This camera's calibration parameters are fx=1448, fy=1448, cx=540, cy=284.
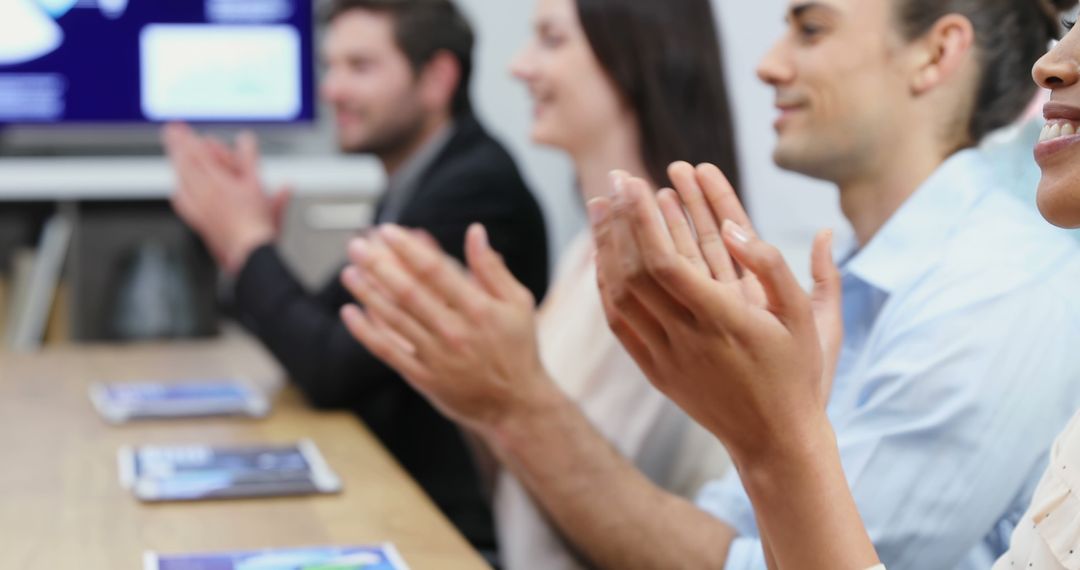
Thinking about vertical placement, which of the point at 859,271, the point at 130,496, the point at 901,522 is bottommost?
the point at 130,496

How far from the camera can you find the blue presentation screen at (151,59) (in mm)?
3318

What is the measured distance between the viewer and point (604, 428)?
1.50 m

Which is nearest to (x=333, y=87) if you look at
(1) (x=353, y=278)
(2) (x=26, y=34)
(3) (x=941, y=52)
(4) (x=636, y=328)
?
(2) (x=26, y=34)

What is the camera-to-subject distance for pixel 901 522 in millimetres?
1058

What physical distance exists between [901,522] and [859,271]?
24 centimetres

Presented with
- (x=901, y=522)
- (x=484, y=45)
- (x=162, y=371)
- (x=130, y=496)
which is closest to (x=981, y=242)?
(x=901, y=522)

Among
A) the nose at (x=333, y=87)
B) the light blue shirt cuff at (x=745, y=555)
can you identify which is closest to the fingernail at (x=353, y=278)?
the light blue shirt cuff at (x=745, y=555)

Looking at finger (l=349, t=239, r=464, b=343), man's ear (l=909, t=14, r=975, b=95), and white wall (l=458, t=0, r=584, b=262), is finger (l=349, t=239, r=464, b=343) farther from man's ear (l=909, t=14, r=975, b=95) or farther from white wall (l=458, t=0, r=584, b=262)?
white wall (l=458, t=0, r=584, b=262)

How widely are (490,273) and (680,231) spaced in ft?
1.88

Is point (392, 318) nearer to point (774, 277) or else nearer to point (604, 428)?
point (604, 428)

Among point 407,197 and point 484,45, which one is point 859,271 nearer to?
point 407,197

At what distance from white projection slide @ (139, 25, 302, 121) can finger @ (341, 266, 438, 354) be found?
2081 millimetres

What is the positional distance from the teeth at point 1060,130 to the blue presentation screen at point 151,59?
2.76 m

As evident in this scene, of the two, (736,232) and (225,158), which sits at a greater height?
(736,232)
